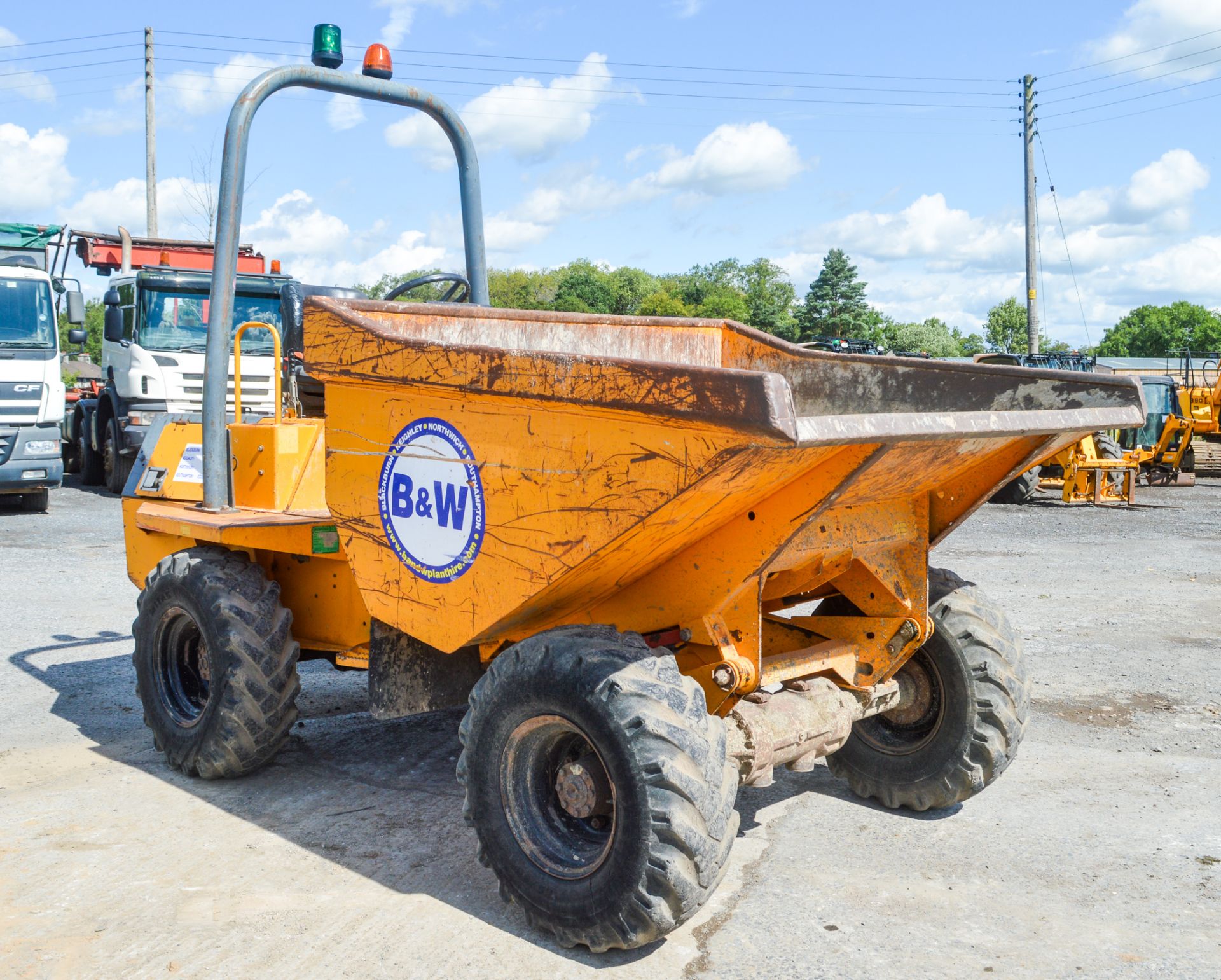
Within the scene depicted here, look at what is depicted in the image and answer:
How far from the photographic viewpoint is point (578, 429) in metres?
2.96

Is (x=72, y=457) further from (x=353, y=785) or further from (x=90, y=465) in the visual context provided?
(x=353, y=785)

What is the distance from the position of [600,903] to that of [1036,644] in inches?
192

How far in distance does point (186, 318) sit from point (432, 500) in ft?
38.7

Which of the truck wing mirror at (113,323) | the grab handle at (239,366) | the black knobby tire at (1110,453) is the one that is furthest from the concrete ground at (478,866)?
the black knobby tire at (1110,453)

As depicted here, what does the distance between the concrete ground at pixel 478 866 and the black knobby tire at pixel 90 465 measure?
11.7 m

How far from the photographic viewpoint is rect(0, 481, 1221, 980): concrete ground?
3096 millimetres

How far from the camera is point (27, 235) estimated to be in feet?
54.3

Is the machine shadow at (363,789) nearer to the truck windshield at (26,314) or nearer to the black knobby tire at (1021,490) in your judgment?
the truck windshield at (26,314)

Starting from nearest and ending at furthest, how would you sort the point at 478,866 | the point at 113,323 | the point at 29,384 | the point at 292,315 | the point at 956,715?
the point at 478,866
the point at 956,715
the point at 292,315
the point at 29,384
the point at 113,323

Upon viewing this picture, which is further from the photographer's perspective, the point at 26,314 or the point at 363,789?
the point at 26,314

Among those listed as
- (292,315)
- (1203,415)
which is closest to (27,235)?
(292,315)

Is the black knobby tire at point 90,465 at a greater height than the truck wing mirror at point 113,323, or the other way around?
the truck wing mirror at point 113,323

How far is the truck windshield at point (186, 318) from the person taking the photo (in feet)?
44.6

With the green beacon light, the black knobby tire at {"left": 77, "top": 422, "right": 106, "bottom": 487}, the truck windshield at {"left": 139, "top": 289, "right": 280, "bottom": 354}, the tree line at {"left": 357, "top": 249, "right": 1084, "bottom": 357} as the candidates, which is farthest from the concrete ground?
the tree line at {"left": 357, "top": 249, "right": 1084, "bottom": 357}
